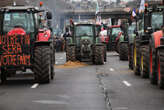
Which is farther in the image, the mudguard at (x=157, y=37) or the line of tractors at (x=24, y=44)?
the line of tractors at (x=24, y=44)

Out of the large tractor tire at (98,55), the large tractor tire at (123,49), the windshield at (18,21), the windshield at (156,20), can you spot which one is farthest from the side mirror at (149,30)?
the large tractor tire at (123,49)

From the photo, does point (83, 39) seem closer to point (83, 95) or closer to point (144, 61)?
point (144, 61)

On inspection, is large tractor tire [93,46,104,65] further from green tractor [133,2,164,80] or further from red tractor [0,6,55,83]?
red tractor [0,6,55,83]

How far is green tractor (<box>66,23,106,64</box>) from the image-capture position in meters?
28.2

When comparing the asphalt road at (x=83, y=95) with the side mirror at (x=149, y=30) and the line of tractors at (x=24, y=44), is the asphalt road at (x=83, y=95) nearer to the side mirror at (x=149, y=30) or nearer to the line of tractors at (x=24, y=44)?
the line of tractors at (x=24, y=44)

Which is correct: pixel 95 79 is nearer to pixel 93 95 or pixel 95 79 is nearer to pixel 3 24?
pixel 3 24

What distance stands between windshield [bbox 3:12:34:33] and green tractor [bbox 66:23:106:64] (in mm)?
10264

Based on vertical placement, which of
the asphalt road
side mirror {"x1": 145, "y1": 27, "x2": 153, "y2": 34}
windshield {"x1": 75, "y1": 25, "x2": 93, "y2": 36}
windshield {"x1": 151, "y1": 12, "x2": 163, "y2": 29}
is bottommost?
the asphalt road

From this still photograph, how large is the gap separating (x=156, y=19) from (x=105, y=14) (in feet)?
290

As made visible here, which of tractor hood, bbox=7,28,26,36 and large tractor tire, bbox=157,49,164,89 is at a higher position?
tractor hood, bbox=7,28,26,36

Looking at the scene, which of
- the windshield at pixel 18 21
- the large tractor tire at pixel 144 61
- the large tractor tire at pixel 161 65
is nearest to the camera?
Answer: the large tractor tire at pixel 161 65

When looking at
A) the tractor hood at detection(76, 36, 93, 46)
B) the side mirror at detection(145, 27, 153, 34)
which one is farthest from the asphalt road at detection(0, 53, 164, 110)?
the tractor hood at detection(76, 36, 93, 46)

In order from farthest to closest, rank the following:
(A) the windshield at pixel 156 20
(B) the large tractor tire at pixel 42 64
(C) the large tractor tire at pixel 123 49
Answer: (C) the large tractor tire at pixel 123 49 → (A) the windshield at pixel 156 20 → (B) the large tractor tire at pixel 42 64

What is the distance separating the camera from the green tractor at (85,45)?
28219mm
